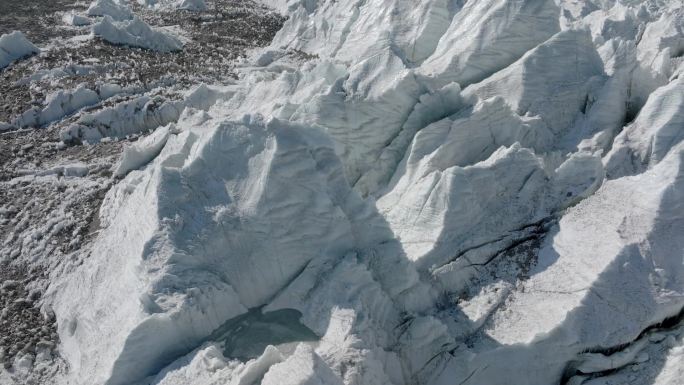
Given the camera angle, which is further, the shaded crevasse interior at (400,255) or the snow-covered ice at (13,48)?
the snow-covered ice at (13,48)

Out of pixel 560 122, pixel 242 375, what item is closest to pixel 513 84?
pixel 560 122

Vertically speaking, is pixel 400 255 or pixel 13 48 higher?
pixel 13 48

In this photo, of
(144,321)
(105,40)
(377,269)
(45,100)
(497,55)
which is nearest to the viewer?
(144,321)

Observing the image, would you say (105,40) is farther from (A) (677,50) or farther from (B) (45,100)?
(A) (677,50)

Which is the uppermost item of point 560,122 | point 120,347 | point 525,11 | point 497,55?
point 525,11

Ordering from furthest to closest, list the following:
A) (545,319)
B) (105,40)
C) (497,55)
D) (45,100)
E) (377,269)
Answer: (105,40)
(45,100)
(497,55)
(377,269)
(545,319)

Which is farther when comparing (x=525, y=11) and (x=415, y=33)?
(x=415, y=33)

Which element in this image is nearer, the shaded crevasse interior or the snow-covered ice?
the shaded crevasse interior

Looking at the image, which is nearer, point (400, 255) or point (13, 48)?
point (400, 255)
